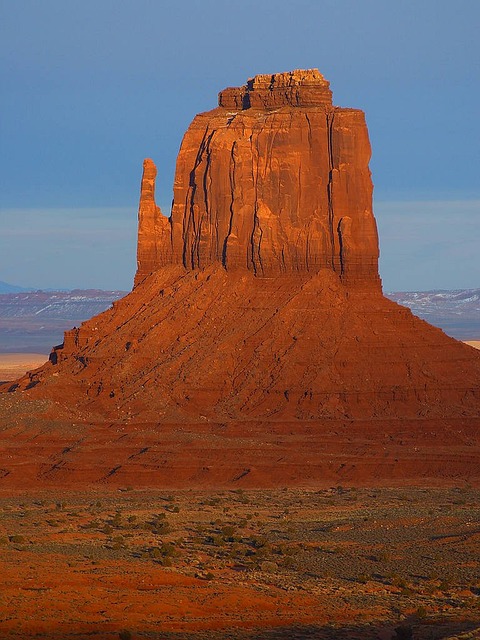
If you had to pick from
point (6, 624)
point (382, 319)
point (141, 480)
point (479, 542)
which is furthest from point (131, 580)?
point (382, 319)

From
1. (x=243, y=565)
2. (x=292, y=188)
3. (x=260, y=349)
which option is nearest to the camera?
(x=243, y=565)

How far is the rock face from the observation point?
8719cm

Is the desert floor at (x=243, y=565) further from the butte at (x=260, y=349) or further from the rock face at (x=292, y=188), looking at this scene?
the rock face at (x=292, y=188)

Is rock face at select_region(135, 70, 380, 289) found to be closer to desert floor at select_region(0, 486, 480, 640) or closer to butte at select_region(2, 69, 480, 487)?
butte at select_region(2, 69, 480, 487)

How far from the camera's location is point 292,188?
8750cm

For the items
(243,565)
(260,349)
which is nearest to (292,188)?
(260,349)

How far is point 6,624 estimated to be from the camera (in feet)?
127

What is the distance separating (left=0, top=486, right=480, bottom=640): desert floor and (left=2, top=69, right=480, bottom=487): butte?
15.9 feet

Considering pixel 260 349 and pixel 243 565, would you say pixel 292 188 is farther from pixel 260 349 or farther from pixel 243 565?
pixel 243 565

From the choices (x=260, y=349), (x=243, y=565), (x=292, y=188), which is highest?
(x=292, y=188)

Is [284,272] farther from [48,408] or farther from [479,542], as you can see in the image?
[479,542]

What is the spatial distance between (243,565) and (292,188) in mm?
41095

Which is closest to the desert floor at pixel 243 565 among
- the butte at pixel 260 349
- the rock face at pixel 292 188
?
the butte at pixel 260 349

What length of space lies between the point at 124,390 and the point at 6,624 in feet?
144
